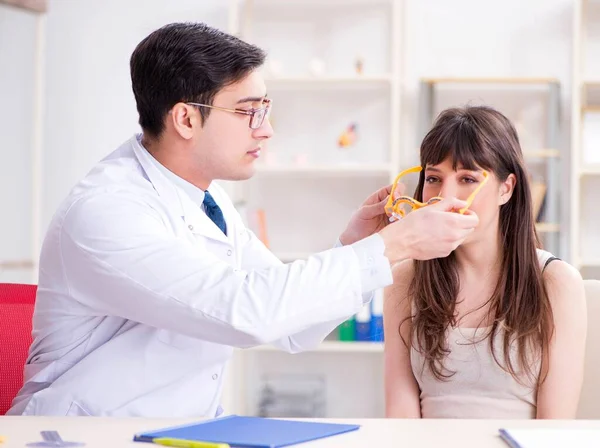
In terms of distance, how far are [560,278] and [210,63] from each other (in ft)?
2.94

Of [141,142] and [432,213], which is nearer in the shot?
[432,213]

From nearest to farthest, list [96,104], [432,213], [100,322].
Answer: [432,213], [100,322], [96,104]

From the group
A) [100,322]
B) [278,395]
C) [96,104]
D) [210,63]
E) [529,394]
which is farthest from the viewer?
[96,104]

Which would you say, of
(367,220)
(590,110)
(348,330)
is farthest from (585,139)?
(367,220)

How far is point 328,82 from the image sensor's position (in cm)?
425

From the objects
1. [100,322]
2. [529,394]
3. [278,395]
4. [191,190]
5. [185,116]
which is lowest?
[278,395]

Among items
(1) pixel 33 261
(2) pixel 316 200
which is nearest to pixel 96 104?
(1) pixel 33 261

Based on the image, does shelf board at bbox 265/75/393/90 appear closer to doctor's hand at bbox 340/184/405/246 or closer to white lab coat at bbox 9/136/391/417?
doctor's hand at bbox 340/184/405/246

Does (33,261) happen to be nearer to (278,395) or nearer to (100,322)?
(278,395)

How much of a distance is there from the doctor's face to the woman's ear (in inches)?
23.3

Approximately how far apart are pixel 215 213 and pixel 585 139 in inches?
102

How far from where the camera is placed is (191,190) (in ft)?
6.02

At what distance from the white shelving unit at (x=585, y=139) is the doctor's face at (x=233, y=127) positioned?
248 cm

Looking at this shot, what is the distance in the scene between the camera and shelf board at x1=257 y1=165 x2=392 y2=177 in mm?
4086
